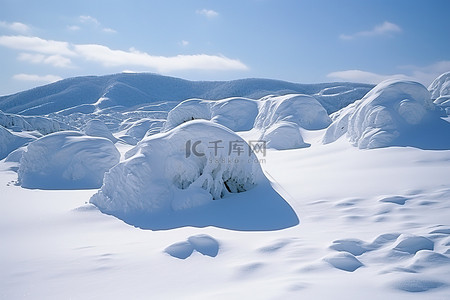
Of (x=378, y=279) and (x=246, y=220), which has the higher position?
(x=378, y=279)

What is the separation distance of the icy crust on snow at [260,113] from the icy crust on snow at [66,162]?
34.9 feet

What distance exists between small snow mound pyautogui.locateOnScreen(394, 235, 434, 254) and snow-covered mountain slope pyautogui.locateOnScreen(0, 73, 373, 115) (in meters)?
74.1

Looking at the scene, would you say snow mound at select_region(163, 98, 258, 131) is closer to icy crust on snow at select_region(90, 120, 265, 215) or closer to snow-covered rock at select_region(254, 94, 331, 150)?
snow-covered rock at select_region(254, 94, 331, 150)

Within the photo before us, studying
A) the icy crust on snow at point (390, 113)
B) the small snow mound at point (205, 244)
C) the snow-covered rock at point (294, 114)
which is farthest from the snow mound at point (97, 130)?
the small snow mound at point (205, 244)

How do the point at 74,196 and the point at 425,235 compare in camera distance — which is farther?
the point at 74,196

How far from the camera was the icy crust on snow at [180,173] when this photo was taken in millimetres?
5820

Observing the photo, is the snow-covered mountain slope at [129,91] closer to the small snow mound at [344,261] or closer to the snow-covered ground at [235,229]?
the snow-covered ground at [235,229]

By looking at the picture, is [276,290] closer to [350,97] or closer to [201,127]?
[201,127]

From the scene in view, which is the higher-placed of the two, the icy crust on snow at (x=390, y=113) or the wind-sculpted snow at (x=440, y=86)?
the wind-sculpted snow at (x=440, y=86)

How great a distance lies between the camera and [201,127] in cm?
676

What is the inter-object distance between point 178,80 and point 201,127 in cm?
12560

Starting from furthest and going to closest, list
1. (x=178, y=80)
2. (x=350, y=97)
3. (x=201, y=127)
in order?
(x=178, y=80)
(x=350, y=97)
(x=201, y=127)

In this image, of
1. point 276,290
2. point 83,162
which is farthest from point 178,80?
point 276,290

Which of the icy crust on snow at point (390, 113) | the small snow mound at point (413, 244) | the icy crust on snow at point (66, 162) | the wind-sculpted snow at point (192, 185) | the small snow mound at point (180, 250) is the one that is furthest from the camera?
the icy crust on snow at point (390, 113)
